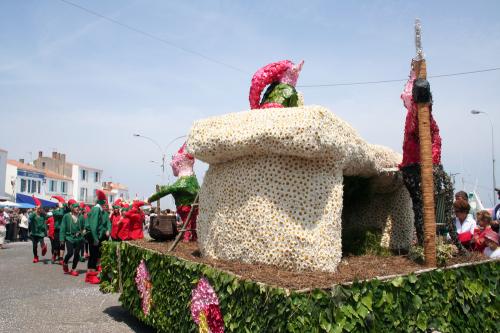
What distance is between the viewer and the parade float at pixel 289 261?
3627mm

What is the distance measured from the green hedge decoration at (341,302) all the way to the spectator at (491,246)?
2.12 feet

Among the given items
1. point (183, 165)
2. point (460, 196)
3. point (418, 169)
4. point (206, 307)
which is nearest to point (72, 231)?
point (183, 165)

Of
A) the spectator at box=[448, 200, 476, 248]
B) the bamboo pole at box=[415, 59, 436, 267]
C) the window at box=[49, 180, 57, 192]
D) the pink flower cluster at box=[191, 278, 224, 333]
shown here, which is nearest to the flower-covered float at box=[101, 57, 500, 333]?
the pink flower cluster at box=[191, 278, 224, 333]

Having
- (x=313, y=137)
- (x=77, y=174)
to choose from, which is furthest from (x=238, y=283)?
(x=77, y=174)

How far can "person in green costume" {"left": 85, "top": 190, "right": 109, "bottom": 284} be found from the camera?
31.5 ft

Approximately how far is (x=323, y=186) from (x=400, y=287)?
136 cm

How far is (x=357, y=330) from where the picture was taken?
3541 mm

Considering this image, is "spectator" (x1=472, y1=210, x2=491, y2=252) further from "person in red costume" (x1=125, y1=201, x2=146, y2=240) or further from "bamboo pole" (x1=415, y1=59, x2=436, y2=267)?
"person in red costume" (x1=125, y1=201, x2=146, y2=240)

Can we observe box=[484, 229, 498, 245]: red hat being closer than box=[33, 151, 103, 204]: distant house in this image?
Yes

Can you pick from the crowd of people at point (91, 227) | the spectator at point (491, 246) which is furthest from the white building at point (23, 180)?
the spectator at point (491, 246)

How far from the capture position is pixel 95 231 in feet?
31.5

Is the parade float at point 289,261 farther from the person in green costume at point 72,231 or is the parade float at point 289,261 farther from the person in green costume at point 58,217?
the person in green costume at point 58,217

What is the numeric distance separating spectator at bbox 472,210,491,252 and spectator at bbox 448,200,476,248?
10cm

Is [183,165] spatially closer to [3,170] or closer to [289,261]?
[289,261]
